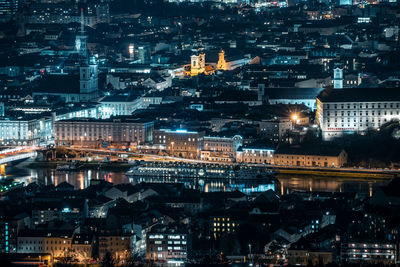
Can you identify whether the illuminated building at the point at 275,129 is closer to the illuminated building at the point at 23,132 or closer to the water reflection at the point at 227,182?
the water reflection at the point at 227,182

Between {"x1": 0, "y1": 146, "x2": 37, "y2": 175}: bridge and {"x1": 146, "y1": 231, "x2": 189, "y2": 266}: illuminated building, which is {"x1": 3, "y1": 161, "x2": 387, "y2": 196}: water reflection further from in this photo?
{"x1": 146, "y1": 231, "x2": 189, "y2": 266}: illuminated building

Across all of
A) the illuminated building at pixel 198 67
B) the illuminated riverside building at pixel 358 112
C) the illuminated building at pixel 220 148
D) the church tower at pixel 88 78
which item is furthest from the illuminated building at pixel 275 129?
the illuminated building at pixel 198 67

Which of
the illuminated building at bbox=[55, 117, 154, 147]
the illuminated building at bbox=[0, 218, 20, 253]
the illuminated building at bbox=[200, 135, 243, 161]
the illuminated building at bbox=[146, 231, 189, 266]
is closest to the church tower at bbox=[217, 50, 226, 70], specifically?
the illuminated building at bbox=[55, 117, 154, 147]

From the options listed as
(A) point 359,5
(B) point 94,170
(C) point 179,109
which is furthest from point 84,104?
(A) point 359,5

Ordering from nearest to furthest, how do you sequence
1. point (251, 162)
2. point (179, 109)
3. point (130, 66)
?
point (251, 162), point (179, 109), point (130, 66)

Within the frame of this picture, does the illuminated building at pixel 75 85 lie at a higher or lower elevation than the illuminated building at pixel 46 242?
lower

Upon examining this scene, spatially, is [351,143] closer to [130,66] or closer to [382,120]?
[382,120]
